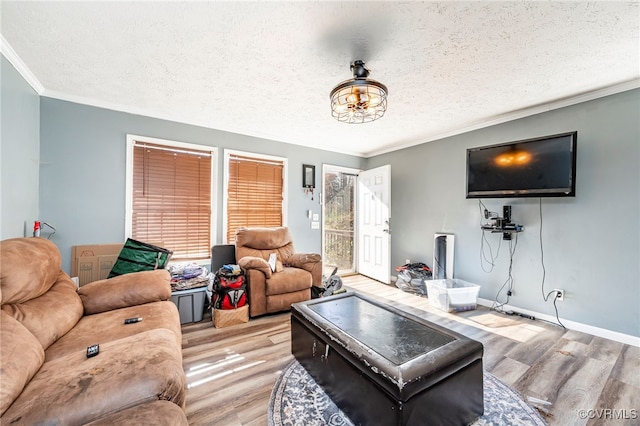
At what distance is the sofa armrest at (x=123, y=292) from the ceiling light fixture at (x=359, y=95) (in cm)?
212

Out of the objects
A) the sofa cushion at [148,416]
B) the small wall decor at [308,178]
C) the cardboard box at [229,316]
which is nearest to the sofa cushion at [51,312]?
the sofa cushion at [148,416]

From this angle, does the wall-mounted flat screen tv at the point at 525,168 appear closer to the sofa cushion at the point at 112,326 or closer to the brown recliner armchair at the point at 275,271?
the brown recliner armchair at the point at 275,271

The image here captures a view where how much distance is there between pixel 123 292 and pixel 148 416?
151cm

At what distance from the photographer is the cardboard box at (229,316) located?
2.66m

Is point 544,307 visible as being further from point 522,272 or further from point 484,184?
point 484,184

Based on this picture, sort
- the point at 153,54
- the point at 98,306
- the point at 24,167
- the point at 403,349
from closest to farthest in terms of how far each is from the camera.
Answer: the point at 403,349 → the point at 98,306 → the point at 153,54 → the point at 24,167

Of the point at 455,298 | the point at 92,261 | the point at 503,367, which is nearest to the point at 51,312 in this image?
the point at 92,261

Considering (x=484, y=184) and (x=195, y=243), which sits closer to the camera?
(x=484, y=184)

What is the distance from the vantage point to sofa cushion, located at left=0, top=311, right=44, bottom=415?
92 cm

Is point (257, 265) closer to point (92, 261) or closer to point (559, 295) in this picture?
point (92, 261)

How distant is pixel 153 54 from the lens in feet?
6.66

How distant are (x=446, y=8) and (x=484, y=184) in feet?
7.53

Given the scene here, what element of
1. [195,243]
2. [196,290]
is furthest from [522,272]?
[195,243]

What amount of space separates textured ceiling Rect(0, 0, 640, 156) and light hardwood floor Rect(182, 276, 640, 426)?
247cm
